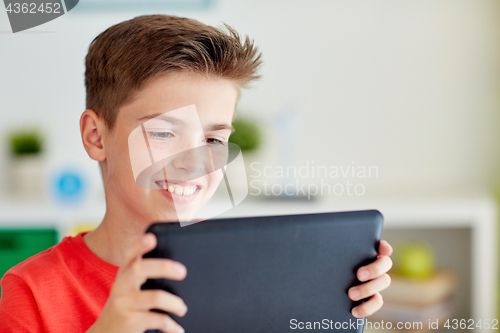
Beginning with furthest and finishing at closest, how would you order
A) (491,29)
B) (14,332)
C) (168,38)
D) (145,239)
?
1. (491,29)
2. (168,38)
3. (14,332)
4. (145,239)

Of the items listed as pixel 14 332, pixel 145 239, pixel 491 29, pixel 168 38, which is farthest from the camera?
pixel 491 29

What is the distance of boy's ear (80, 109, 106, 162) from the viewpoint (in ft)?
2.52

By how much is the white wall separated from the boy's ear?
3.24 ft

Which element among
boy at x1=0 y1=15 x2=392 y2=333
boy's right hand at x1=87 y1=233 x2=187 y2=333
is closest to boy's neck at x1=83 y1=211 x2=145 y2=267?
boy at x1=0 y1=15 x2=392 y2=333

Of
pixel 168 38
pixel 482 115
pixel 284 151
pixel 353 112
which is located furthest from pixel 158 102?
pixel 482 115

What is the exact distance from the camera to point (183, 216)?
0.78m

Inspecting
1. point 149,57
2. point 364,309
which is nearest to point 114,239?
point 149,57

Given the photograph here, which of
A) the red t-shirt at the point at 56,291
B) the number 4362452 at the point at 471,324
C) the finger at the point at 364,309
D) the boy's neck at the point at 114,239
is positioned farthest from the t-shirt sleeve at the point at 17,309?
the number 4362452 at the point at 471,324

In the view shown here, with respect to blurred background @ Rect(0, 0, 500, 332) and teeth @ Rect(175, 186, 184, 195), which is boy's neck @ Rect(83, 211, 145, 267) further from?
blurred background @ Rect(0, 0, 500, 332)

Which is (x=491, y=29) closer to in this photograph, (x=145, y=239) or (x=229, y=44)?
(x=229, y=44)

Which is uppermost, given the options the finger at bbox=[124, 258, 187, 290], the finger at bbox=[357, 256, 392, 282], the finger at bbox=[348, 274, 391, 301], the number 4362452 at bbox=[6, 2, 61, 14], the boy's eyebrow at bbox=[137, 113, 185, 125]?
the number 4362452 at bbox=[6, 2, 61, 14]

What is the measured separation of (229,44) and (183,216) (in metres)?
0.31

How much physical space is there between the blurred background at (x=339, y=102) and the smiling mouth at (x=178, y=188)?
87cm

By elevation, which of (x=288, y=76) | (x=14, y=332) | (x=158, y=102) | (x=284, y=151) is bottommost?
(x=284, y=151)
